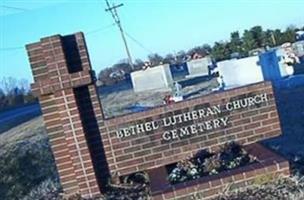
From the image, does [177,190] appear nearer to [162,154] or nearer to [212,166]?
Result: [212,166]

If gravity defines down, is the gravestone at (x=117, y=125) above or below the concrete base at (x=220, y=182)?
above

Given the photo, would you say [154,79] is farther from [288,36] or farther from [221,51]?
[288,36]

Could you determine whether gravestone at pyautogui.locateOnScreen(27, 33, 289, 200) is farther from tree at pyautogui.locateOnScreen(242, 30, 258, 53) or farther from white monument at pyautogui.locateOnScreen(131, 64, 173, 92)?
tree at pyautogui.locateOnScreen(242, 30, 258, 53)

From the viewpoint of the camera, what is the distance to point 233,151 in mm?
7727

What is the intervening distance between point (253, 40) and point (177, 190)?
45981 millimetres

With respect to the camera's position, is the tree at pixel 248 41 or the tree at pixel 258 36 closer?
the tree at pixel 248 41

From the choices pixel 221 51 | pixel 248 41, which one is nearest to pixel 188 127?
pixel 221 51

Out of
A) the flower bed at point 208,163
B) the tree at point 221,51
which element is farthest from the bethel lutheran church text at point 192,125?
the tree at point 221,51

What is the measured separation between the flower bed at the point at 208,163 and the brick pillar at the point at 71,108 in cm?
93

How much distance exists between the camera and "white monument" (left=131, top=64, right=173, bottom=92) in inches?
1141

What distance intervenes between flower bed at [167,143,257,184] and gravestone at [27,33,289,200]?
0.09 meters

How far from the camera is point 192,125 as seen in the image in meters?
7.61

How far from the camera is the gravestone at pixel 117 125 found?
7.25m

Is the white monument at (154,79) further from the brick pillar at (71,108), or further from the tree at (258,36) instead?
the tree at (258,36)
